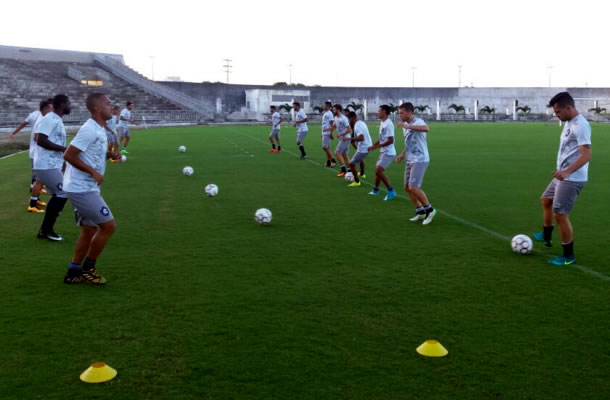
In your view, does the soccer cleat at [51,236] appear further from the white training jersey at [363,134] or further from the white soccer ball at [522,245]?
the white training jersey at [363,134]

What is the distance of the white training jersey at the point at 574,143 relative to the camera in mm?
7531

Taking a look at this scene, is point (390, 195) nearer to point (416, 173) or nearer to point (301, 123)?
point (416, 173)

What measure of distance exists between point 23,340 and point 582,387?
14.8 feet

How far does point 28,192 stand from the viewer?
14.9m

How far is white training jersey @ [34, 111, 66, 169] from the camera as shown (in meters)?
9.16

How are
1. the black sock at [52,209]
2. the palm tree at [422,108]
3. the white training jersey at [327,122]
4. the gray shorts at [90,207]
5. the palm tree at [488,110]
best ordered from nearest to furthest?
the gray shorts at [90,207]
the black sock at [52,209]
the white training jersey at [327,122]
the palm tree at [422,108]
the palm tree at [488,110]

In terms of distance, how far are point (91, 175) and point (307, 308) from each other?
108 inches

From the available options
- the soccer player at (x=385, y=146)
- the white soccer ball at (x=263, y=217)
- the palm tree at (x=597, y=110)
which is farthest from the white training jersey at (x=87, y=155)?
the palm tree at (x=597, y=110)

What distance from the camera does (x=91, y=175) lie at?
6.69 m

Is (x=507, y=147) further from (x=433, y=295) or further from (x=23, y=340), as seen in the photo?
(x=23, y=340)

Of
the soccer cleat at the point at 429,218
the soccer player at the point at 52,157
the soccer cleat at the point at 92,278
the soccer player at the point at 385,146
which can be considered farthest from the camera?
the soccer player at the point at 385,146

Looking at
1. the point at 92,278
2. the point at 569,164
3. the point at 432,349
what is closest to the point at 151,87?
the point at 92,278

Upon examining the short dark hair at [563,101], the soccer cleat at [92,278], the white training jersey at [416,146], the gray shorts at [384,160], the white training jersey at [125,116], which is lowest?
the soccer cleat at [92,278]

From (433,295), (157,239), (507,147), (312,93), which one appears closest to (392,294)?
(433,295)
